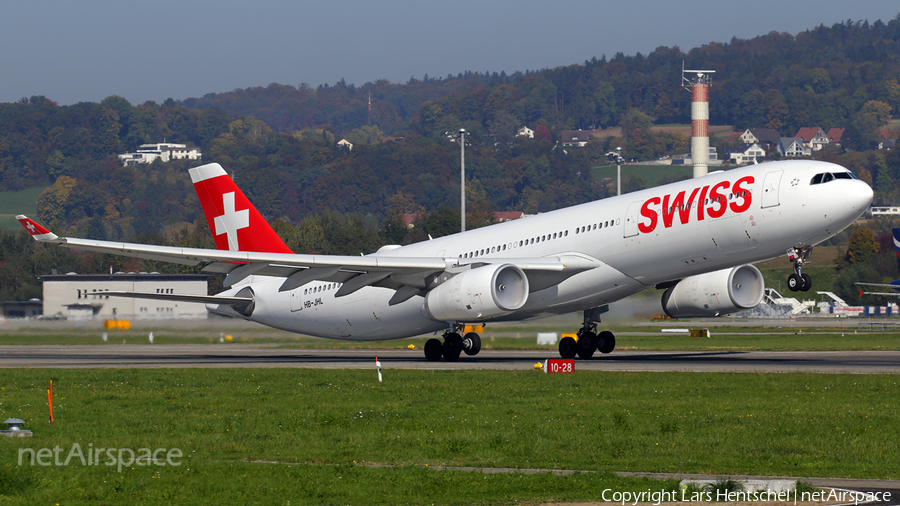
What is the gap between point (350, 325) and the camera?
42.6 metres

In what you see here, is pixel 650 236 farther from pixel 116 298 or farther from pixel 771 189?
pixel 116 298

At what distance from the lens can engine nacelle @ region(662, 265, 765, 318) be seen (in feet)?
126

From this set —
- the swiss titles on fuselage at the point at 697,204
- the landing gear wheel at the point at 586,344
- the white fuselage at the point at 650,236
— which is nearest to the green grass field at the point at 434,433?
the white fuselage at the point at 650,236

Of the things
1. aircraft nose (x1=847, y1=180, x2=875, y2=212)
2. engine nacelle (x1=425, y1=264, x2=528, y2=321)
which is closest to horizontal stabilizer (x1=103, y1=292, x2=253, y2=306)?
engine nacelle (x1=425, y1=264, x2=528, y2=321)

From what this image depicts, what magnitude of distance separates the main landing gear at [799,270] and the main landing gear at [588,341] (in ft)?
27.7

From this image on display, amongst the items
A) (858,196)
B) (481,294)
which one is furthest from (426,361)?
(858,196)

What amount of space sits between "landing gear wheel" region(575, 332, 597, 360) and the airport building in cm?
1732

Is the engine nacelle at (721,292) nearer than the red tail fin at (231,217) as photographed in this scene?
Yes

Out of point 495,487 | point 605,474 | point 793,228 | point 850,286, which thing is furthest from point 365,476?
point 850,286

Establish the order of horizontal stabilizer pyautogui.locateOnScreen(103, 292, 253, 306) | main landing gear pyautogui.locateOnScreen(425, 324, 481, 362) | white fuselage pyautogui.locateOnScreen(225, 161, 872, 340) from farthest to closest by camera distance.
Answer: horizontal stabilizer pyautogui.locateOnScreen(103, 292, 253, 306), main landing gear pyautogui.locateOnScreen(425, 324, 481, 362), white fuselage pyautogui.locateOnScreen(225, 161, 872, 340)

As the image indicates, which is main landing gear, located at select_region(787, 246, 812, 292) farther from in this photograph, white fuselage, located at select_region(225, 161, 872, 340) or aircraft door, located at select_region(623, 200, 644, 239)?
aircraft door, located at select_region(623, 200, 644, 239)

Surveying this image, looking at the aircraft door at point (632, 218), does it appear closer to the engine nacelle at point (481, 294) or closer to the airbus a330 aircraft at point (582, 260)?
the airbus a330 aircraft at point (582, 260)

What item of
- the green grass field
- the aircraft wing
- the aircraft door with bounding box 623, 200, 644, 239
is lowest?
the green grass field

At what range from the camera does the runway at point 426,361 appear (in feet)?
117
